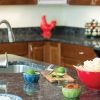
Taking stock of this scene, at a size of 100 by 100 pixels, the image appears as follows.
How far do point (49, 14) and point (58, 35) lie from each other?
0.46m

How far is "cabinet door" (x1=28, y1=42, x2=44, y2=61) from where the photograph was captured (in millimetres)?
5141

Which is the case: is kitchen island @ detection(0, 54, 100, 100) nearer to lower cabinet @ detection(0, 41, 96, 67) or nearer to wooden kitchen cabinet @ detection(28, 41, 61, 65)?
lower cabinet @ detection(0, 41, 96, 67)

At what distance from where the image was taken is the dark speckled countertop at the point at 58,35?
16.4 ft

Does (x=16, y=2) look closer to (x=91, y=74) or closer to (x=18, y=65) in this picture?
(x=18, y=65)

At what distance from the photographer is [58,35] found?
5824 millimetres

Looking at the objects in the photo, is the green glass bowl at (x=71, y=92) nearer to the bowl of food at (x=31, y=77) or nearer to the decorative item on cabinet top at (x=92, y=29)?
the bowl of food at (x=31, y=77)

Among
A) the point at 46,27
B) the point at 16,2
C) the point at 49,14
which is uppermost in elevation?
the point at 16,2

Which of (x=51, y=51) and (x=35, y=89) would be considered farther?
(x=51, y=51)

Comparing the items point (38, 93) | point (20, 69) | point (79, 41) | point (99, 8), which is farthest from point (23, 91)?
point (99, 8)

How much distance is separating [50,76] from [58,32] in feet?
11.7

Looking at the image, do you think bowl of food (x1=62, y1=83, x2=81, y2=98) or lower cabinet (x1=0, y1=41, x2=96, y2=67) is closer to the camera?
bowl of food (x1=62, y1=83, x2=81, y2=98)

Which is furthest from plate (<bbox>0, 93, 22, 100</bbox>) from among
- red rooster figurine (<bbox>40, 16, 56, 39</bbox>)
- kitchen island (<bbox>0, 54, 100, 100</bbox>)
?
red rooster figurine (<bbox>40, 16, 56, 39</bbox>)

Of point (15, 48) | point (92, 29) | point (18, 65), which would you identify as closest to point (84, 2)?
point (92, 29)

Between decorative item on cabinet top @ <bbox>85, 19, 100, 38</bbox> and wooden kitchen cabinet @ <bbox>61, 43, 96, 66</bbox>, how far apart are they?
47 centimetres
